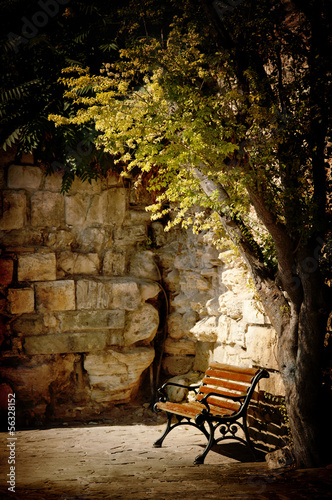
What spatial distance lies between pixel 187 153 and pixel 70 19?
3.79 meters

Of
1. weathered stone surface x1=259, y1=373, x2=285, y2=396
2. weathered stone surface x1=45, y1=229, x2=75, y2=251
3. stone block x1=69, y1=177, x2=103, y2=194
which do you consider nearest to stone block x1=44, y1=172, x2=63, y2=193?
stone block x1=69, y1=177, x2=103, y2=194

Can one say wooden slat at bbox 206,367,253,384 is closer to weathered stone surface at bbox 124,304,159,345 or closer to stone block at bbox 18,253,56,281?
weathered stone surface at bbox 124,304,159,345

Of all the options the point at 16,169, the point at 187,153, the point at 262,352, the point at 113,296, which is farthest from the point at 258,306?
the point at 16,169

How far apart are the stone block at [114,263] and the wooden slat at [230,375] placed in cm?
230

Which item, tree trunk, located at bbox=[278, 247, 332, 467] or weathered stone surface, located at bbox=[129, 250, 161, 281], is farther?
weathered stone surface, located at bbox=[129, 250, 161, 281]

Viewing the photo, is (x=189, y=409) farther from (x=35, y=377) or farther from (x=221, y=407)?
(x=35, y=377)

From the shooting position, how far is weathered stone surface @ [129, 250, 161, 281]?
6734 mm

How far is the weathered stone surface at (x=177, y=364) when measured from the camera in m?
6.63

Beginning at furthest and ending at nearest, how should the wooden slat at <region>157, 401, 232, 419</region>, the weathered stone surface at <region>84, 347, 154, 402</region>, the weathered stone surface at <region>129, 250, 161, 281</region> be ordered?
the weathered stone surface at <region>129, 250, 161, 281</region> → the weathered stone surface at <region>84, 347, 154, 402</region> → the wooden slat at <region>157, 401, 232, 419</region>

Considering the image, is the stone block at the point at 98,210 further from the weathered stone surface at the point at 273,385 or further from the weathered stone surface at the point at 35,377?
the weathered stone surface at the point at 273,385

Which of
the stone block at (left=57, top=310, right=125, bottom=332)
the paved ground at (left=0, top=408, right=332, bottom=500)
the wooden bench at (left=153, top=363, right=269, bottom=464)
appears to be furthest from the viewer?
the stone block at (left=57, top=310, right=125, bottom=332)

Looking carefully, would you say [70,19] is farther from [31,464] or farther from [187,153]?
[31,464]

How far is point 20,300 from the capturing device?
19.8ft

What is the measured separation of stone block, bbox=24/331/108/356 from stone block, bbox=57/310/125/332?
0.32 ft
